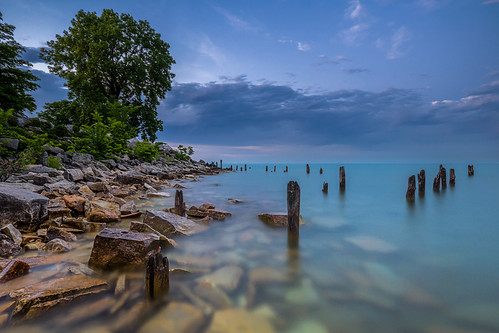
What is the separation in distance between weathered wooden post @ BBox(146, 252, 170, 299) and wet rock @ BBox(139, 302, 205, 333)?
256 millimetres

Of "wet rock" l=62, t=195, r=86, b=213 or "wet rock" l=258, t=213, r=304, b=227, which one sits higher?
"wet rock" l=62, t=195, r=86, b=213

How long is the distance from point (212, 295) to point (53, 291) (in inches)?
73.2

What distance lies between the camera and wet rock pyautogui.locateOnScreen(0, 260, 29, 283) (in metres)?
3.13

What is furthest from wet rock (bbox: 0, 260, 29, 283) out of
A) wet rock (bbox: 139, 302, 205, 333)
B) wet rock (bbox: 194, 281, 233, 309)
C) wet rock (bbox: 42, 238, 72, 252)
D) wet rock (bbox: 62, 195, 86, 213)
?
wet rock (bbox: 62, 195, 86, 213)

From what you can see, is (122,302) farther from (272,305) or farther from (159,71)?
(159,71)

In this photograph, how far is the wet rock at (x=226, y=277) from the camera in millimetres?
3562

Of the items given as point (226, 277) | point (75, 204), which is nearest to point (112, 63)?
point (75, 204)

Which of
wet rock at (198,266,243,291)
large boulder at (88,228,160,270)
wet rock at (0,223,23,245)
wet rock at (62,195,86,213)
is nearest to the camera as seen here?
wet rock at (198,266,243,291)

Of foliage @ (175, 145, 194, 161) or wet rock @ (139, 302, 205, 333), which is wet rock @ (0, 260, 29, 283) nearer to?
wet rock @ (139, 302, 205, 333)

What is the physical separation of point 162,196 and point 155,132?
21348mm

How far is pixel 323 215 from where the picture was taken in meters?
9.53

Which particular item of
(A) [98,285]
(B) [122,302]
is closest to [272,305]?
(B) [122,302]

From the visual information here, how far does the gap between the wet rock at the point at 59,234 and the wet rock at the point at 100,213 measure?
1.16m

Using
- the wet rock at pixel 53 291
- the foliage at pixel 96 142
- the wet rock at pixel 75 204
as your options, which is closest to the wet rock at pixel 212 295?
the wet rock at pixel 53 291
